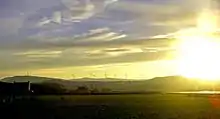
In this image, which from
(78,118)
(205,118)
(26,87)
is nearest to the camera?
(205,118)

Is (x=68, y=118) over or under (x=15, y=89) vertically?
under

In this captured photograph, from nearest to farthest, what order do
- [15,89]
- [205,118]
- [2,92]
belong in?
[205,118]
[2,92]
[15,89]

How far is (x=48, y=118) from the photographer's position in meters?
52.7

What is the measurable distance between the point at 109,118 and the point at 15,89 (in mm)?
76864

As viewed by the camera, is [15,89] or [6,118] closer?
[6,118]

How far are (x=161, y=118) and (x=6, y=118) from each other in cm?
1520

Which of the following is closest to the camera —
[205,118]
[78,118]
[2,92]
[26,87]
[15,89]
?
[205,118]

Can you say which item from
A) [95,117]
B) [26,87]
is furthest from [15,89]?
[95,117]

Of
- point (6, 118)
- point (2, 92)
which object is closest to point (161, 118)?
point (6, 118)

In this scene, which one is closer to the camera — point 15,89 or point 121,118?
point 121,118

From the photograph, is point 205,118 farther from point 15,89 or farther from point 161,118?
point 15,89

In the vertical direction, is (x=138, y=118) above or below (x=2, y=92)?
below

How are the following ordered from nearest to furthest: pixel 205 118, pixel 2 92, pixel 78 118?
pixel 205 118 → pixel 78 118 → pixel 2 92

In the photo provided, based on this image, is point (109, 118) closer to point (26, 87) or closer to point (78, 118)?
point (78, 118)
